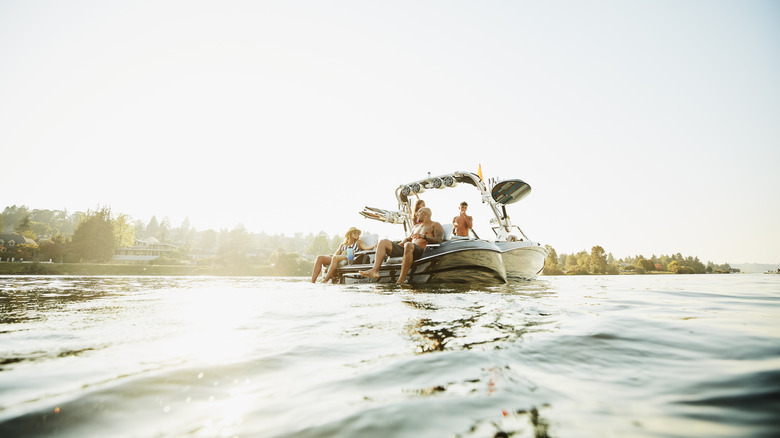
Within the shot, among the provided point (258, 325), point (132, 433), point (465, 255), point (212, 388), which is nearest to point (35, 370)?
point (212, 388)

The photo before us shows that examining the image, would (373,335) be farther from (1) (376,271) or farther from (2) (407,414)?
(1) (376,271)

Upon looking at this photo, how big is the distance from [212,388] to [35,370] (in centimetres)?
96

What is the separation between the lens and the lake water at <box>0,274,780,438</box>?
0.92m

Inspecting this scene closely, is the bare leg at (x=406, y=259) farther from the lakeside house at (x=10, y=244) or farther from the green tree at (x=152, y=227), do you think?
the green tree at (x=152, y=227)

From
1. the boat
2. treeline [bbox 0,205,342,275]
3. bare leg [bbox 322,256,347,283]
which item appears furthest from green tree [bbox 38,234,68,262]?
bare leg [bbox 322,256,347,283]

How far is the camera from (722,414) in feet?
2.96

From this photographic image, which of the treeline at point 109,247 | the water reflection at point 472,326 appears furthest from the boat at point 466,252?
the treeline at point 109,247

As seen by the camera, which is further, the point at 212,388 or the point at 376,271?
the point at 376,271

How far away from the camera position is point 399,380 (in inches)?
52.8

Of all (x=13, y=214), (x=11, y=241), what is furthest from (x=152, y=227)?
(x=11, y=241)

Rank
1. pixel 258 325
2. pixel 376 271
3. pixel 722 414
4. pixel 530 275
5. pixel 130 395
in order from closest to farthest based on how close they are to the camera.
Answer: pixel 722 414
pixel 130 395
pixel 258 325
pixel 376 271
pixel 530 275

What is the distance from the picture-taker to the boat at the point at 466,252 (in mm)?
8086

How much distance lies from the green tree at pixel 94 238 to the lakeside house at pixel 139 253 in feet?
18.1

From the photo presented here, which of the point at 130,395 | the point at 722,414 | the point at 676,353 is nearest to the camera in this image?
the point at 722,414
